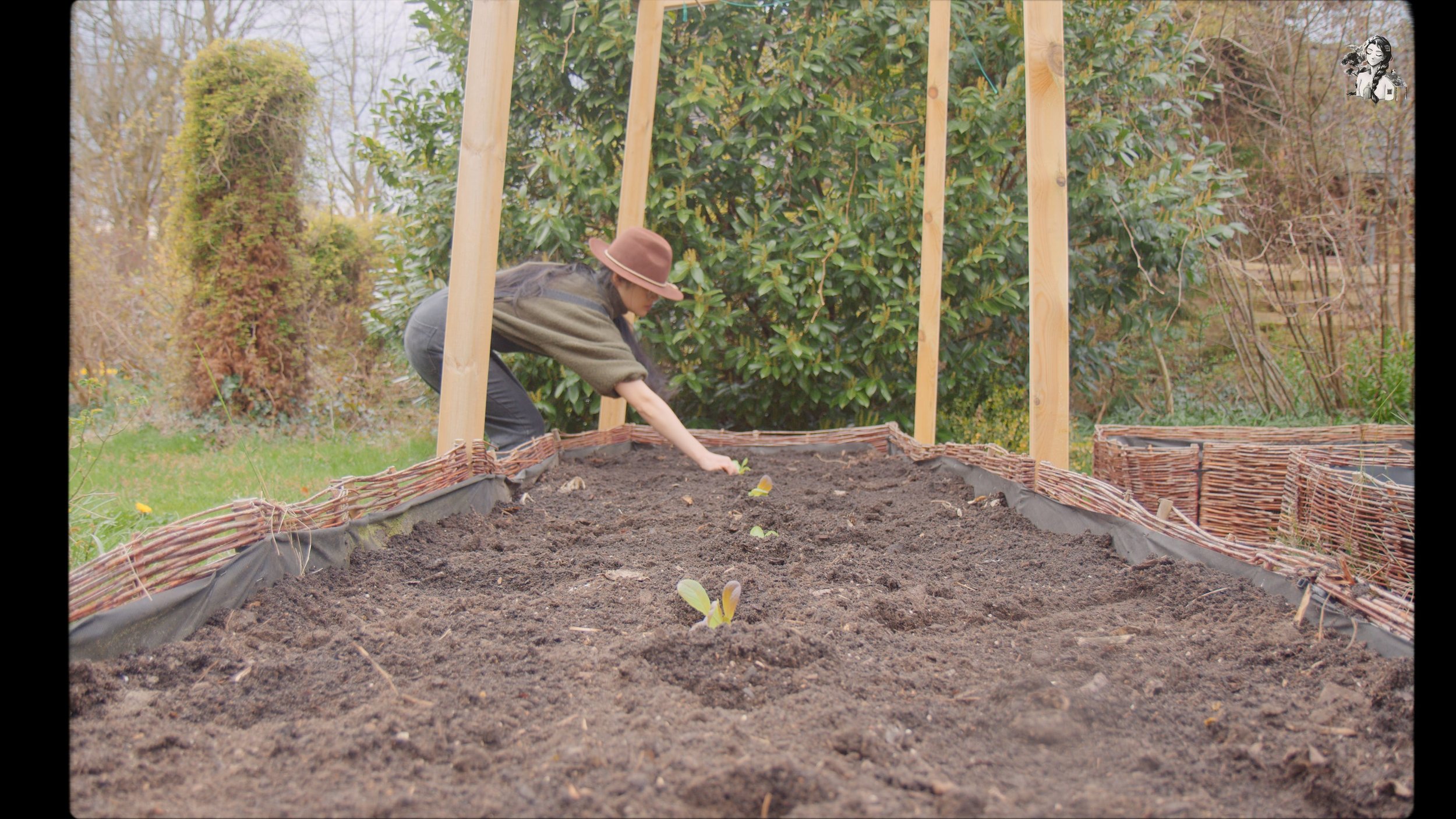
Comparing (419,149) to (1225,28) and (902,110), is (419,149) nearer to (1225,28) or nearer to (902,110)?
(902,110)

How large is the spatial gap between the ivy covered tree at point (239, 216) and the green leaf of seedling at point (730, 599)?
6011mm

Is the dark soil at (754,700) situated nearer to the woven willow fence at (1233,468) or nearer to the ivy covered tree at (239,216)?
the woven willow fence at (1233,468)

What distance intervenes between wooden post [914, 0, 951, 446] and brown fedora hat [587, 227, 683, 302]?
1.25 metres

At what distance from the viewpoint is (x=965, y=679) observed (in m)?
1.50

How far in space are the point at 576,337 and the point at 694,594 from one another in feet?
6.49

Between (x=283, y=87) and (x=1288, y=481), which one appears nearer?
(x=1288, y=481)

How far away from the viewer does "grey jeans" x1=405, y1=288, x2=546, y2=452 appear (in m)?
3.81

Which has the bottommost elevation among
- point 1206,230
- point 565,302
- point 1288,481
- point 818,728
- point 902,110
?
point 818,728

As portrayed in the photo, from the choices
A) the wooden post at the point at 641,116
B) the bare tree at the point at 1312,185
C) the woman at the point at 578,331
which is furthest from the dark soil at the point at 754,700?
the bare tree at the point at 1312,185

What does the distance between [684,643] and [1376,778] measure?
103 centimetres

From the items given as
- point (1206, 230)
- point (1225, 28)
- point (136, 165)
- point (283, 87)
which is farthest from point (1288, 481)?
point (136, 165)

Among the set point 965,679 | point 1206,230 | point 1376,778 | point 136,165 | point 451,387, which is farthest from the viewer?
point 136,165

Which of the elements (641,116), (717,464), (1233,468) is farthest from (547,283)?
(1233,468)

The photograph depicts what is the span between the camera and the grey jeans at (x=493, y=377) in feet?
12.5
